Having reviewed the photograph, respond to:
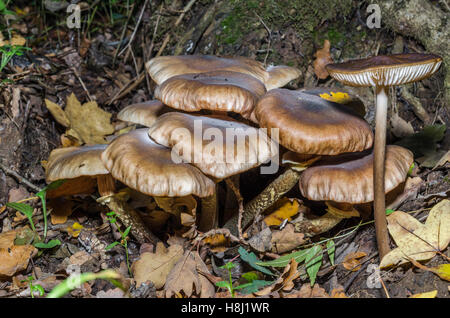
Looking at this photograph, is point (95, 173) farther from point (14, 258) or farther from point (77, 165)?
point (14, 258)

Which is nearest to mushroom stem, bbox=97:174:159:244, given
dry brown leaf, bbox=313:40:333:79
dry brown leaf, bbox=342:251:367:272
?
dry brown leaf, bbox=342:251:367:272

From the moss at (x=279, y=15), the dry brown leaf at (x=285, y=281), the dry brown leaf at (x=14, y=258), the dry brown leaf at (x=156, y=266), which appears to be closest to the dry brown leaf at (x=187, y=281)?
the dry brown leaf at (x=156, y=266)

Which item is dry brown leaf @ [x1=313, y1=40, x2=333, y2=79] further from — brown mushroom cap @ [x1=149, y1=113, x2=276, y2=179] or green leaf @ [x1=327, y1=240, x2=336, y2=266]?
green leaf @ [x1=327, y1=240, x2=336, y2=266]

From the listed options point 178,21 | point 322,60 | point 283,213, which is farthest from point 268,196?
point 178,21

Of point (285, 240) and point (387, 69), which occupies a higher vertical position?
point (387, 69)

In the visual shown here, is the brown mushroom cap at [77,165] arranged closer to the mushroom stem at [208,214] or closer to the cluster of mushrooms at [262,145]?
the cluster of mushrooms at [262,145]

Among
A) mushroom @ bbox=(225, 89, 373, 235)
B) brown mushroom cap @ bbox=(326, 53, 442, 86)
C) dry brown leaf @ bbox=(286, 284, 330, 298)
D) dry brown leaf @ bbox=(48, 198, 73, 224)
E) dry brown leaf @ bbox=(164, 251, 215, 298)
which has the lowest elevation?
dry brown leaf @ bbox=(48, 198, 73, 224)

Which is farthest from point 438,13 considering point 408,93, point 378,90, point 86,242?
point 86,242
